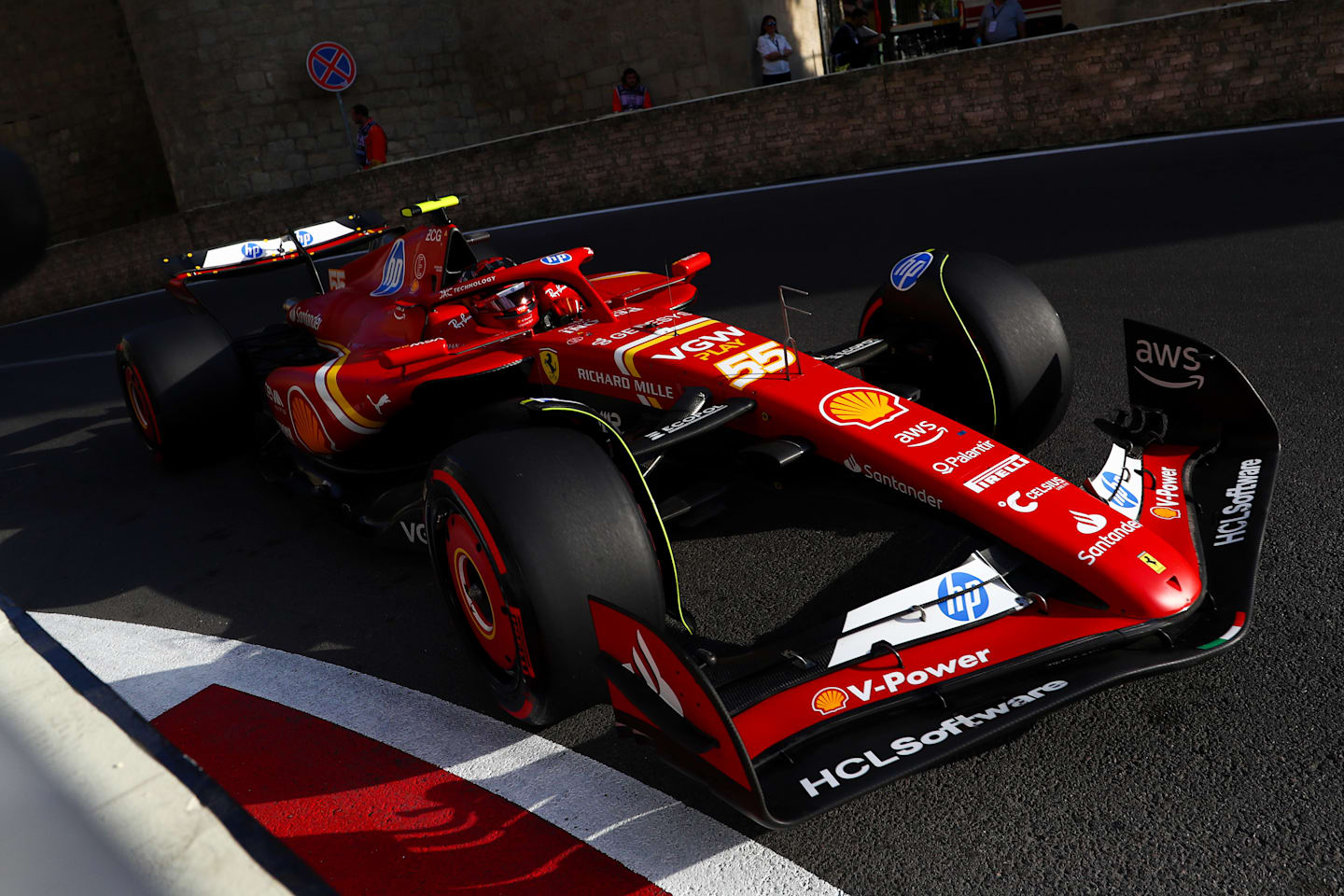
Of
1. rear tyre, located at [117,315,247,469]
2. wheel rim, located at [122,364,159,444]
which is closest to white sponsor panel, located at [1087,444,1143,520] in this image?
rear tyre, located at [117,315,247,469]

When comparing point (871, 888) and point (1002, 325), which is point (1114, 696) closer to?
point (871, 888)

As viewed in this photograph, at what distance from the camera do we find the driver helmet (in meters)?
4.28

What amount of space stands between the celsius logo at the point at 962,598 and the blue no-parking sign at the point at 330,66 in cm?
1754

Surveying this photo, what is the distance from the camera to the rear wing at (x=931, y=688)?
6.89ft

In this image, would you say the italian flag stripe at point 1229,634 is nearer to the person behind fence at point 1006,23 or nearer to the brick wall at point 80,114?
the person behind fence at point 1006,23

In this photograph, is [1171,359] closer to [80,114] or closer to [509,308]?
[509,308]

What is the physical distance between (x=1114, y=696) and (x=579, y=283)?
240 cm

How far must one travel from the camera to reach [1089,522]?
2.70 meters

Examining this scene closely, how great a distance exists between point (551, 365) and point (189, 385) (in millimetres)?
2179

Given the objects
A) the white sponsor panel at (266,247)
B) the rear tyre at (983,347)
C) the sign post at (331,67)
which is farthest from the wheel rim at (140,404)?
the sign post at (331,67)

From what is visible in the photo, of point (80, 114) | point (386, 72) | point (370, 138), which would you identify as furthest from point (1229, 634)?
point (80, 114)

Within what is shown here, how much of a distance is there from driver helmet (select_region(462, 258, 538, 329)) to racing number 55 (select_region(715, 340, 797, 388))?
1.10 meters

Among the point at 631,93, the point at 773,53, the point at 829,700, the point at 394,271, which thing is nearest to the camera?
the point at 829,700

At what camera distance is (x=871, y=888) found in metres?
2.20
